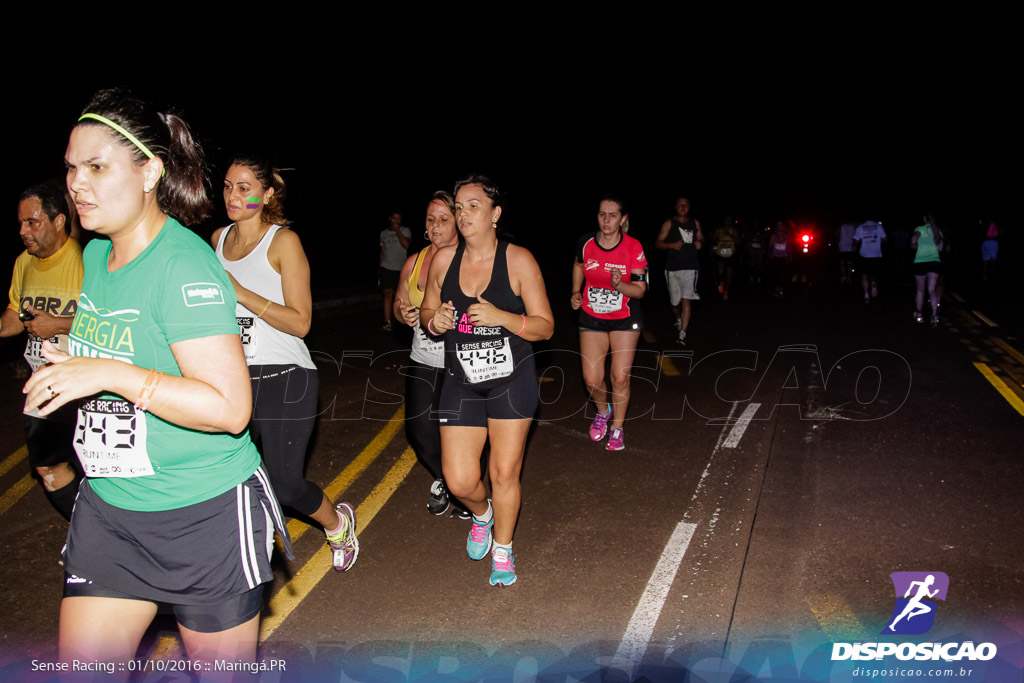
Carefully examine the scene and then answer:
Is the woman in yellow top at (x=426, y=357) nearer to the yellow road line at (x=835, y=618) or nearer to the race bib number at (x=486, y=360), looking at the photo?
the race bib number at (x=486, y=360)

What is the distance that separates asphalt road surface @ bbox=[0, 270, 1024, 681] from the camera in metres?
3.43

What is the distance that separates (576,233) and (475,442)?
4193cm

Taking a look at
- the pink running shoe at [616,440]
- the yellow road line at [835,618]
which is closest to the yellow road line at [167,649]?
the yellow road line at [835,618]

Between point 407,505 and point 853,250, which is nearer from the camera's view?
point 407,505

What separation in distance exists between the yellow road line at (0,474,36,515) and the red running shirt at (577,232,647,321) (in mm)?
4273

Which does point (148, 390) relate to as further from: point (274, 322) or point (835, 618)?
point (835, 618)

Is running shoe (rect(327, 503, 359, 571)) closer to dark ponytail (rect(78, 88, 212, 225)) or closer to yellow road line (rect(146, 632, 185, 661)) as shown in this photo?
yellow road line (rect(146, 632, 185, 661))

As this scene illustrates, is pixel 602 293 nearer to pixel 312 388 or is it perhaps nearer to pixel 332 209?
pixel 312 388

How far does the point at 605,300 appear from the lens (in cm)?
618

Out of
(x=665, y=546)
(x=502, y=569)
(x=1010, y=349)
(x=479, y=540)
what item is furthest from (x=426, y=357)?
(x=1010, y=349)

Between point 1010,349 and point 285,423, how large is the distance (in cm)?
1070

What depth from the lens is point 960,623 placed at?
364 centimetres

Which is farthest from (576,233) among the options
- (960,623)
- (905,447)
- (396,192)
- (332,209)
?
(960,623)

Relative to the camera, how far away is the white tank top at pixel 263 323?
12.2 ft
